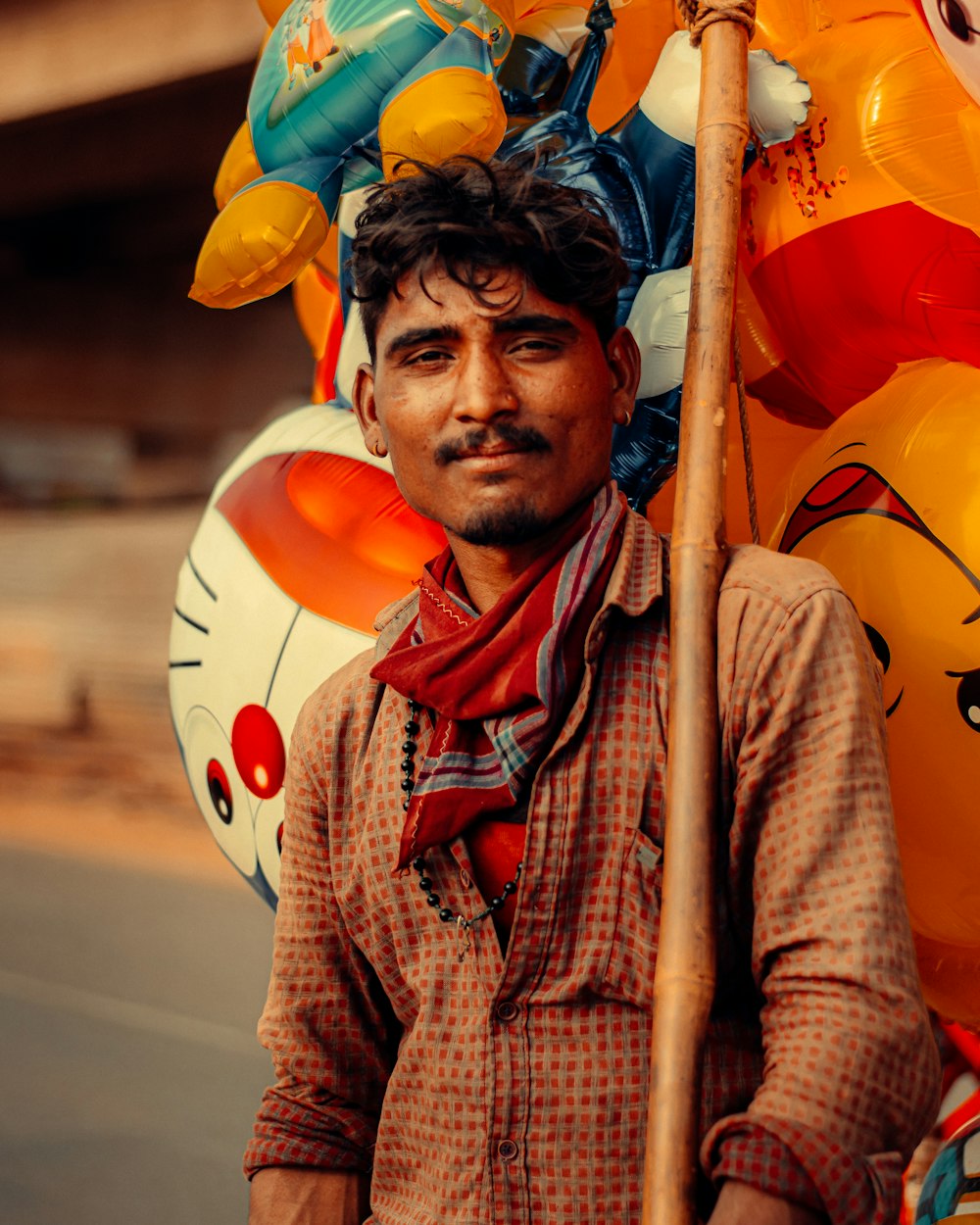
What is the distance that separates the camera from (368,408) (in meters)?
1.07

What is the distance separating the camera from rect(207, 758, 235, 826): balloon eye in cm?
141

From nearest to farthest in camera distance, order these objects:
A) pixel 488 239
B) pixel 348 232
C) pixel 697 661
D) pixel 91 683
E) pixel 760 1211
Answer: pixel 760 1211 → pixel 697 661 → pixel 488 239 → pixel 348 232 → pixel 91 683

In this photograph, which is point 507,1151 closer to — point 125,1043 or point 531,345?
point 531,345

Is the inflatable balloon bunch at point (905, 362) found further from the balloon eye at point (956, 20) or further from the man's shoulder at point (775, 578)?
the man's shoulder at point (775, 578)

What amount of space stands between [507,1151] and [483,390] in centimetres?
50

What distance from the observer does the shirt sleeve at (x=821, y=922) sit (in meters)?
0.72

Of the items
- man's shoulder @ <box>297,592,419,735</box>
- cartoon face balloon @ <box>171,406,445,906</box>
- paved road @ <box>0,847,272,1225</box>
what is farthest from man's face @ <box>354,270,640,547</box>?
paved road @ <box>0,847,272,1225</box>

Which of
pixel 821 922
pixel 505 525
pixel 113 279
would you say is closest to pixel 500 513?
pixel 505 525

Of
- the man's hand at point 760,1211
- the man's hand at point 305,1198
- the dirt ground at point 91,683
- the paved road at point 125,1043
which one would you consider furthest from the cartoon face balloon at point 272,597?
the dirt ground at point 91,683

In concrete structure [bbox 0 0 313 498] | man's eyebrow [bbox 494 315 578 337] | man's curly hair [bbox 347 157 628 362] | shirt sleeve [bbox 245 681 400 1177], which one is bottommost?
shirt sleeve [bbox 245 681 400 1177]

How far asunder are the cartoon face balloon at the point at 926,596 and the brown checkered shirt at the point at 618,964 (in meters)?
0.15

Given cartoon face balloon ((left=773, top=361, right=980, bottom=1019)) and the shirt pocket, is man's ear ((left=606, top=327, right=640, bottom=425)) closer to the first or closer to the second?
cartoon face balloon ((left=773, top=361, right=980, bottom=1019))

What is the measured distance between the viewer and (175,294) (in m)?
5.41

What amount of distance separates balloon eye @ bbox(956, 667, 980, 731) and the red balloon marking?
661mm
